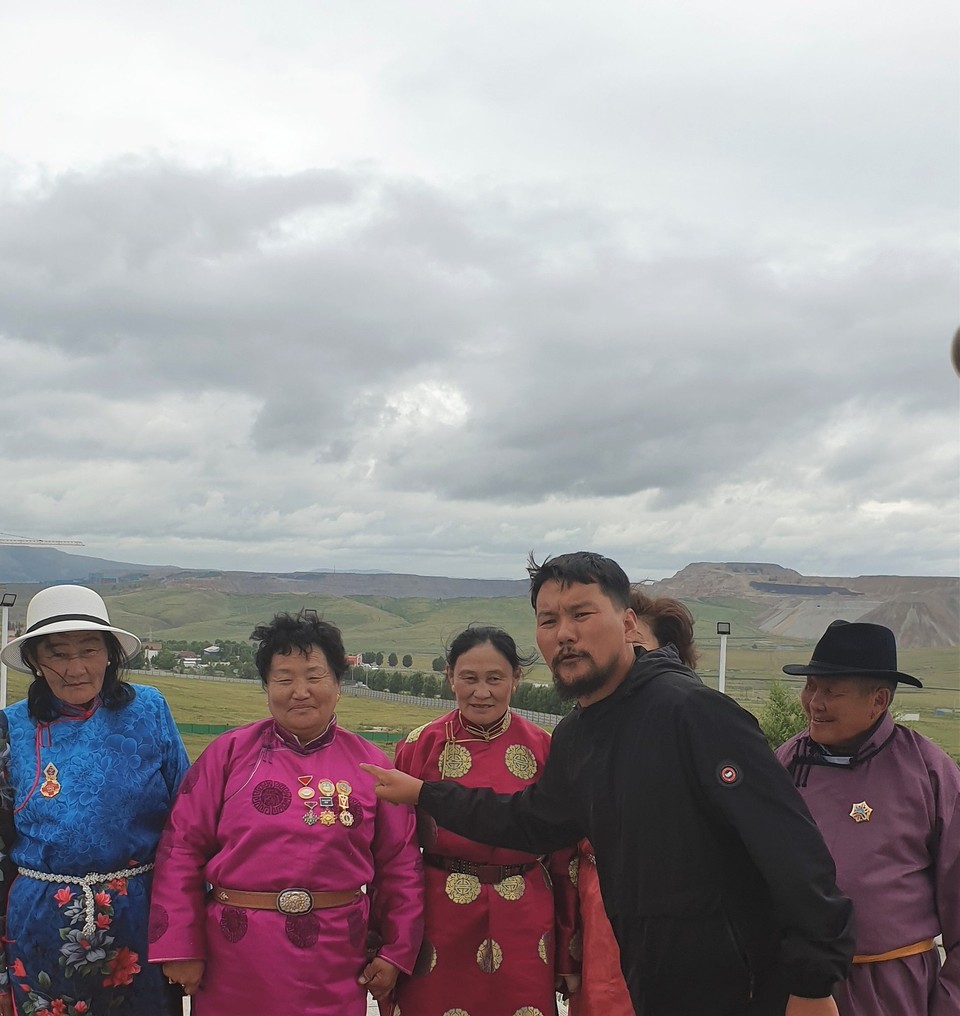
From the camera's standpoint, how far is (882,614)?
44.4m

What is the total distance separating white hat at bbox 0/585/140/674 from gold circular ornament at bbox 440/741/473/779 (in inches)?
47.2

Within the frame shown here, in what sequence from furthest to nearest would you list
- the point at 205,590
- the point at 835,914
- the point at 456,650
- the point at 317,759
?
1. the point at 205,590
2. the point at 456,650
3. the point at 317,759
4. the point at 835,914

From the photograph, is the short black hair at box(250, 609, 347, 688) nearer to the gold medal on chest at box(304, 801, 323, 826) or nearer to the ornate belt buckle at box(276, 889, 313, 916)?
the gold medal on chest at box(304, 801, 323, 826)

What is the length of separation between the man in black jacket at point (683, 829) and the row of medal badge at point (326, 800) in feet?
3.07

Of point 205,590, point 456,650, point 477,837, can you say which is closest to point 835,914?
point 477,837

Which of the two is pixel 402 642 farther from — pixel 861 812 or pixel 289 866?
pixel 861 812

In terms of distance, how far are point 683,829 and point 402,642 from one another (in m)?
74.5

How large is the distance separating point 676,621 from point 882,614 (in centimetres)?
4486

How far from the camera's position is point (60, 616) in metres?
3.22

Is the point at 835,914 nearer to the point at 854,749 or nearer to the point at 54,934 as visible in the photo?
the point at 854,749

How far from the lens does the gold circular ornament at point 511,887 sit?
325cm

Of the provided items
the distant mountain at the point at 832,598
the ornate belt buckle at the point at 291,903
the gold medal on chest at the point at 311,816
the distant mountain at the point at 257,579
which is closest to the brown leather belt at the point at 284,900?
the ornate belt buckle at the point at 291,903

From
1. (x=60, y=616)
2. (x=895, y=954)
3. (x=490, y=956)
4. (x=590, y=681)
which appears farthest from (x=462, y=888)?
(x=60, y=616)

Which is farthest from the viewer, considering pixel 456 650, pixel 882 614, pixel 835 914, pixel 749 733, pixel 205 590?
pixel 205 590
